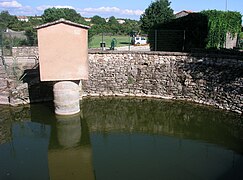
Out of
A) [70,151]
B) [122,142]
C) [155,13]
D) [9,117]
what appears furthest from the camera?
[155,13]

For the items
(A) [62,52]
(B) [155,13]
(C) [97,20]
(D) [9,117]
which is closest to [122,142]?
(A) [62,52]

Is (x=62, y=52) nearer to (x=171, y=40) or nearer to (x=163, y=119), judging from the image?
(x=163, y=119)

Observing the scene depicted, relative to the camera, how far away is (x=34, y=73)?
18422 millimetres

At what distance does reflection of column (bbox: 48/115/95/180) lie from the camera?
8.83m

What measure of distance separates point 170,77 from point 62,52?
6488mm

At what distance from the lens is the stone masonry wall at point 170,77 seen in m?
14.4

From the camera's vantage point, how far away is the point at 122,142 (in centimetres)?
1099

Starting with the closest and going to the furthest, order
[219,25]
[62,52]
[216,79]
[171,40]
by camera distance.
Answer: [62,52], [216,79], [219,25], [171,40]

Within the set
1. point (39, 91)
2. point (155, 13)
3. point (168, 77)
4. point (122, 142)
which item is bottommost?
point (122, 142)

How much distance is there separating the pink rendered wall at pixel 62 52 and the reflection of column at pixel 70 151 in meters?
2.07

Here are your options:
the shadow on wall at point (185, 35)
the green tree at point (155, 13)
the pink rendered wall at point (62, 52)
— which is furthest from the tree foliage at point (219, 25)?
the green tree at point (155, 13)

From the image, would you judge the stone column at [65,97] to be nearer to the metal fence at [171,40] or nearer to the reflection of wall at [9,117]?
the reflection of wall at [9,117]

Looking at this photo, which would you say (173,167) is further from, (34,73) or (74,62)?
(34,73)

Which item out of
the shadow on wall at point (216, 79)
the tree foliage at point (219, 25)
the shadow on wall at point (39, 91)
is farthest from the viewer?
the tree foliage at point (219, 25)
